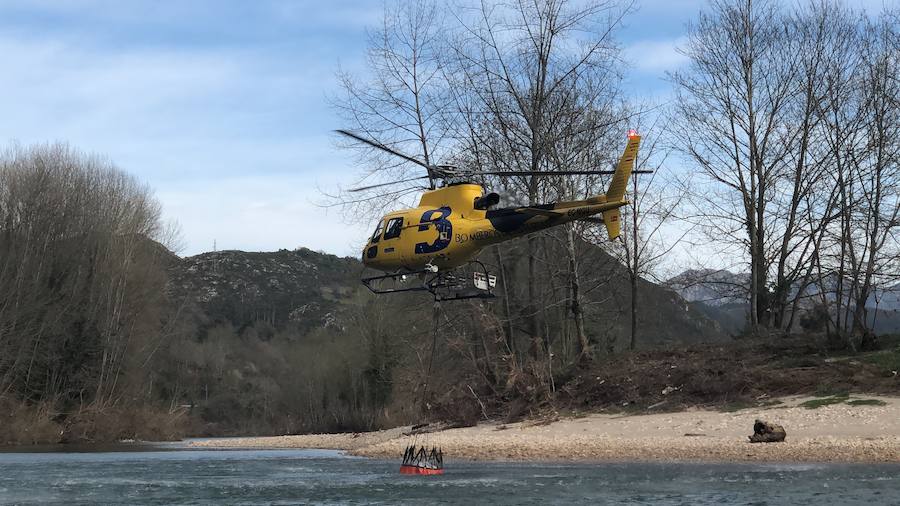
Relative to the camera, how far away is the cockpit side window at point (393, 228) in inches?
1038

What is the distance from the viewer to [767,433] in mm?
27484

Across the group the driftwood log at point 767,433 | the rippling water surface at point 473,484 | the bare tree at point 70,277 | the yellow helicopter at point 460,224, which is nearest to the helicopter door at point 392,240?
the yellow helicopter at point 460,224

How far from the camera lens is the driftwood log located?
27.3m

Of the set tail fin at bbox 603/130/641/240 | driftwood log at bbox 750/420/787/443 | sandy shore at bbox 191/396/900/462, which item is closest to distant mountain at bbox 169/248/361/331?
sandy shore at bbox 191/396/900/462

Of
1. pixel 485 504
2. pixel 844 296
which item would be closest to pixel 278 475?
pixel 485 504

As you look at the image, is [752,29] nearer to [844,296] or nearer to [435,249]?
[844,296]

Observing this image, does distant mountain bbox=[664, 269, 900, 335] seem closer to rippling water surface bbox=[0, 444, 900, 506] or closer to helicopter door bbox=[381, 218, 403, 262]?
rippling water surface bbox=[0, 444, 900, 506]

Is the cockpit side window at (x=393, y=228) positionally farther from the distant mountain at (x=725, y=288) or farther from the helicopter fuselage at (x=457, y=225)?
the distant mountain at (x=725, y=288)

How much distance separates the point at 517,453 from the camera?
1252 inches

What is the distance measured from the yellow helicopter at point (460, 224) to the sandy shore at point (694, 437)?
7453 millimetres

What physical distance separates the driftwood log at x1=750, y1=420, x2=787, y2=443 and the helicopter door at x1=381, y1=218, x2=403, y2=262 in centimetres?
1171

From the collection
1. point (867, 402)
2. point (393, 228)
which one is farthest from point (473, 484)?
point (867, 402)

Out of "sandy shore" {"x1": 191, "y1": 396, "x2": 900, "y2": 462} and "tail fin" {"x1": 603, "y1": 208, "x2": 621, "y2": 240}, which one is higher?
"tail fin" {"x1": 603, "y1": 208, "x2": 621, "y2": 240}

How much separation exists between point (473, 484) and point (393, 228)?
7392 millimetres
